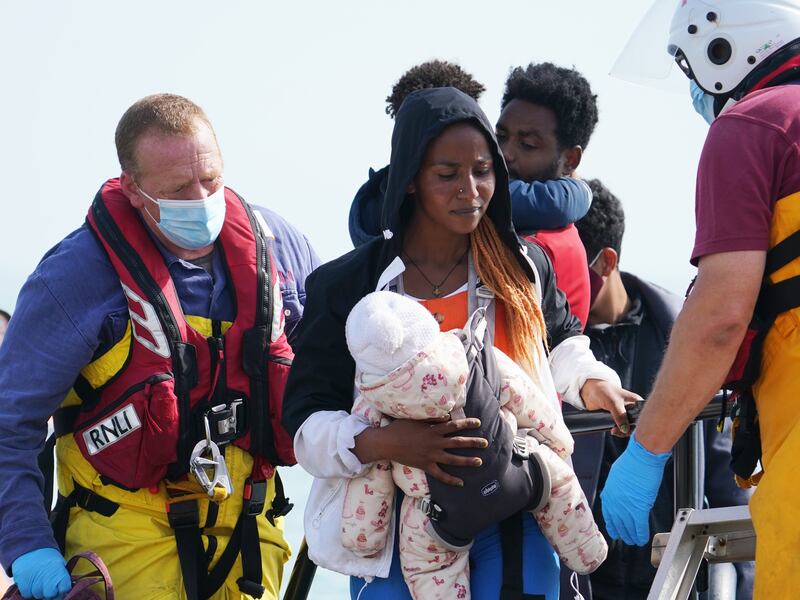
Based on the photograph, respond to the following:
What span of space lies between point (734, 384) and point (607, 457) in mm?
1875

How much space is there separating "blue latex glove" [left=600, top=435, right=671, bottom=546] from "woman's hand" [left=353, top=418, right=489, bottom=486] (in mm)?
372

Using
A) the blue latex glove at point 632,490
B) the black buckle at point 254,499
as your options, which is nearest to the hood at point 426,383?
the blue latex glove at point 632,490

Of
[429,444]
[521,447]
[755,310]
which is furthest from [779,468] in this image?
[429,444]

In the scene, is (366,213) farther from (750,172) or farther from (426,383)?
(750,172)

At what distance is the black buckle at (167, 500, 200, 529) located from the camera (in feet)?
13.1

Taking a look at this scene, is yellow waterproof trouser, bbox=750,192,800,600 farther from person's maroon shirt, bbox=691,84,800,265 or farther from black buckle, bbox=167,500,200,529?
black buckle, bbox=167,500,200,529

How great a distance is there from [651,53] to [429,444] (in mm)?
1424

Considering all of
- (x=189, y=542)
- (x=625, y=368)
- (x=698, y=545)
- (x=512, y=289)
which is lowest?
(x=189, y=542)

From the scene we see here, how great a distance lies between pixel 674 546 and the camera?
10.3 ft

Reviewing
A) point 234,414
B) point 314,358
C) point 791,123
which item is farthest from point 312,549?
point 791,123

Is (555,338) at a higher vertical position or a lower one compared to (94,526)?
higher

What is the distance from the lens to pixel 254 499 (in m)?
4.10

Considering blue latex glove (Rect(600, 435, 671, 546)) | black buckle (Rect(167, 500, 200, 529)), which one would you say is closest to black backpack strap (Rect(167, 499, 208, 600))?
black buckle (Rect(167, 500, 200, 529))

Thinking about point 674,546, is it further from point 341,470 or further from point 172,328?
point 172,328
